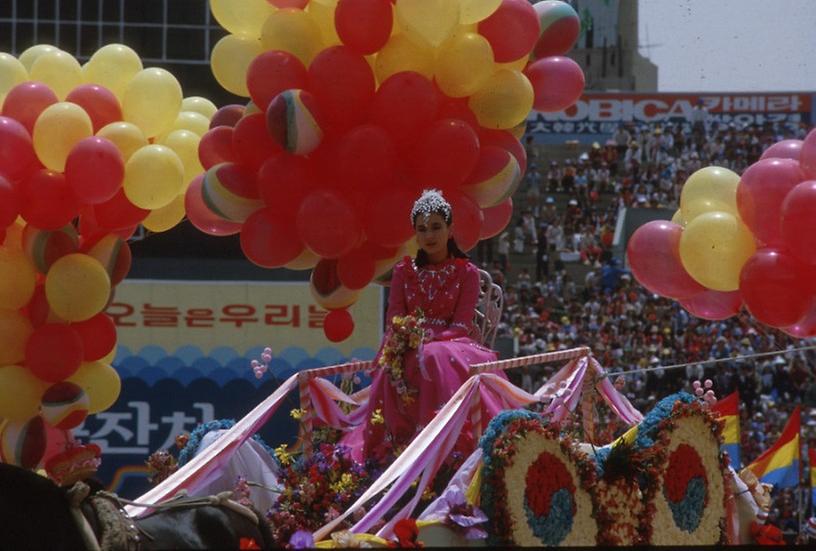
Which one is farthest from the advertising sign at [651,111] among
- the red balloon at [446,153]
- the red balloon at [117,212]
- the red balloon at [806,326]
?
the red balloon at [446,153]

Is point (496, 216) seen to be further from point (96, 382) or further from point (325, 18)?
point (96, 382)

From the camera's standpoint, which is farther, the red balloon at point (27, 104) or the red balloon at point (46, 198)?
the red balloon at point (27, 104)

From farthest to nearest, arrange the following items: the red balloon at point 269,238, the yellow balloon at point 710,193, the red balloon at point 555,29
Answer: the red balloon at point 555,29 → the yellow balloon at point 710,193 → the red balloon at point 269,238

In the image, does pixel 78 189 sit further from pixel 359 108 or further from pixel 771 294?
pixel 771 294

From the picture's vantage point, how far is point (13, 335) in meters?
9.56

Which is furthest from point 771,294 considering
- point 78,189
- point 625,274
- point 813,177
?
point 625,274

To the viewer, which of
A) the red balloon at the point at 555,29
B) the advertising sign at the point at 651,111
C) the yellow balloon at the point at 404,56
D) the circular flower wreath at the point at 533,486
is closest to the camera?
the circular flower wreath at the point at 533,486

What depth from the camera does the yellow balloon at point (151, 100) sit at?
31.9ft

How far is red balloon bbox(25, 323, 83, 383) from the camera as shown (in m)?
9.48

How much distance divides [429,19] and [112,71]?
288cm

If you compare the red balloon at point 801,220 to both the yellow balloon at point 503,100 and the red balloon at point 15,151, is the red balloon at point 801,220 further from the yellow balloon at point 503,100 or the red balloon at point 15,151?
the red balloon at point 15,151

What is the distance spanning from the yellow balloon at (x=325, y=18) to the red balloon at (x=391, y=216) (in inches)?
39.7

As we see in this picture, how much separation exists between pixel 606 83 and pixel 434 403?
109 ft

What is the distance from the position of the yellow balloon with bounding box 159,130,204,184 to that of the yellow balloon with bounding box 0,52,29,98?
1.08 m
